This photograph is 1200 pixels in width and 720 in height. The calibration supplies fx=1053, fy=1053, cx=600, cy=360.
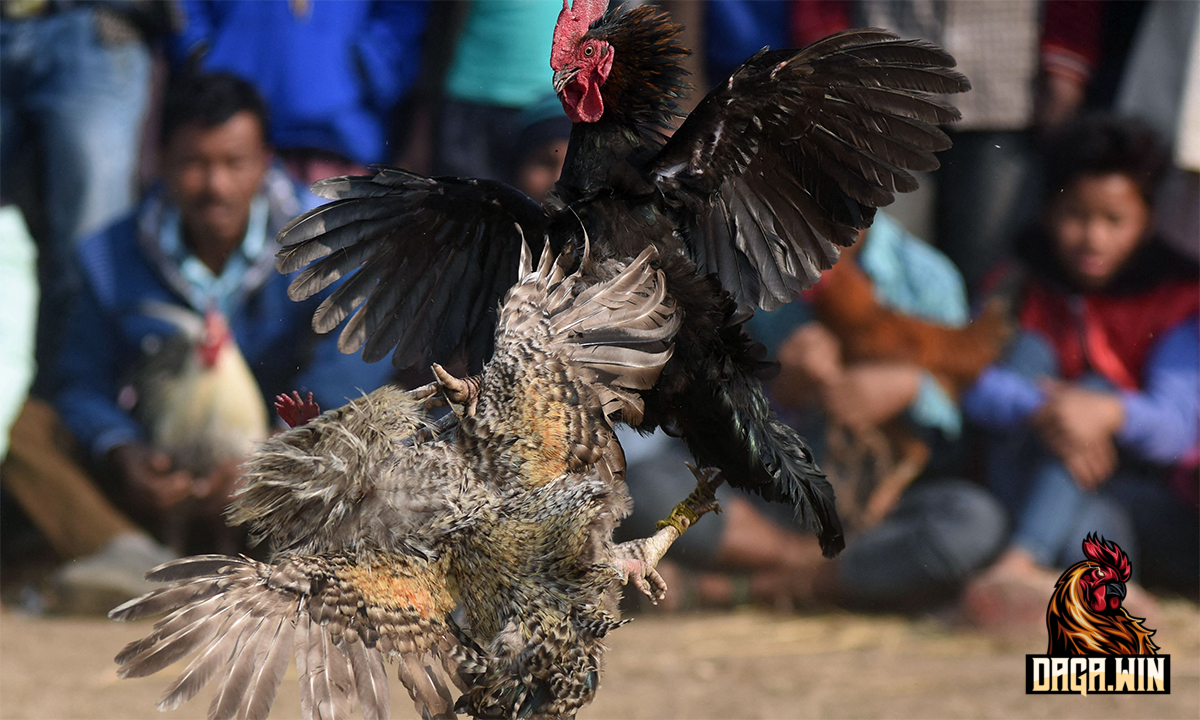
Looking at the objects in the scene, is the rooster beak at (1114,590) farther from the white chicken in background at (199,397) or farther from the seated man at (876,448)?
the white chicken in background at (199,397)

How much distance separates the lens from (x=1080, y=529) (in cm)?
535

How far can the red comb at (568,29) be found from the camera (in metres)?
2.64

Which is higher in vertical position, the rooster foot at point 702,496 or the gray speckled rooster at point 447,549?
the gray speckled rooster at point 447,549

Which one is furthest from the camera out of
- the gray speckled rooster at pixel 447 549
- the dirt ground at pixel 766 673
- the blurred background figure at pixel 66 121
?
the blurred background figure at pixel 66 121

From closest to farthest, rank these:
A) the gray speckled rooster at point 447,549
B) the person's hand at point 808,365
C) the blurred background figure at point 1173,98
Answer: the gray speckled rooster at point 447,549
the blurred background figure at point 1173,98
the person's hand at point 808,365

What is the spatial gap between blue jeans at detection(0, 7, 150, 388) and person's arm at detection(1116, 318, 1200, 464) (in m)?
5.38

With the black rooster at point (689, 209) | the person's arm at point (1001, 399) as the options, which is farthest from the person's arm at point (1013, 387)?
the black rooster at point (689, 209)

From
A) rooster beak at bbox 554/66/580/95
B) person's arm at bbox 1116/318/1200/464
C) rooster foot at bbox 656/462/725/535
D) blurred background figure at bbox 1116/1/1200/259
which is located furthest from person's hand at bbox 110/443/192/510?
blurred background figure at bbox 1116/1/1200/259

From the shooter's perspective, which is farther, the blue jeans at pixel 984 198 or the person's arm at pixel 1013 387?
the blue jeans at pixel 984 198

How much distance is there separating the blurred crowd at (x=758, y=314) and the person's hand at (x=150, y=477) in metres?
0.01

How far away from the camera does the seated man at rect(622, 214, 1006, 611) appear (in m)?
5.44

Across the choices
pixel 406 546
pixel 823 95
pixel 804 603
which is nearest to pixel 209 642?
pixel 406 546

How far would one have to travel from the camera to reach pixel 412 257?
9.29ft

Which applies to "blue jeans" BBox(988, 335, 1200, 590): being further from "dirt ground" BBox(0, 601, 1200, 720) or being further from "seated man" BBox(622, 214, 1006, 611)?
"dirt ground" BBox(0, 601, 1200, 720)
